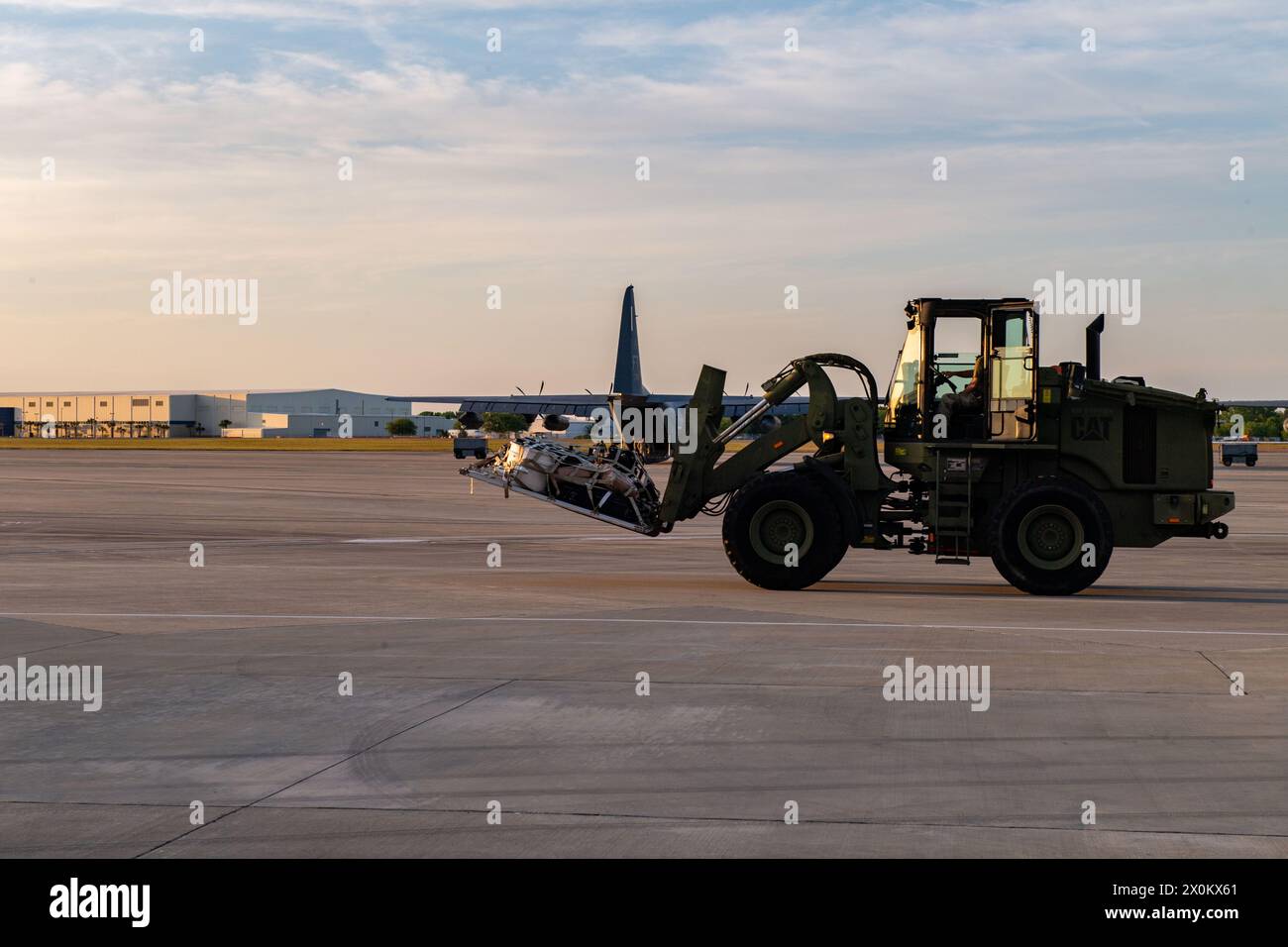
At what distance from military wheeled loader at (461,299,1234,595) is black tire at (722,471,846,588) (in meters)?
0.02

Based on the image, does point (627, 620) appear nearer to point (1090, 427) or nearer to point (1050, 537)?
point (1050, 537)

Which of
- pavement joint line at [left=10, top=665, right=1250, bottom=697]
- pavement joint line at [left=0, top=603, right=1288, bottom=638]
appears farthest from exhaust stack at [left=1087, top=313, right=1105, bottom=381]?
pavement joint line at [left=10, top=665, right=1250, bottom=697]

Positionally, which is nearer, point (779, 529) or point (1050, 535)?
point (1050, 535)

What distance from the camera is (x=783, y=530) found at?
17156 mm

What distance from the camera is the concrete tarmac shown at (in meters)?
6.35

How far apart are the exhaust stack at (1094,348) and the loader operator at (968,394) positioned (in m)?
1.41

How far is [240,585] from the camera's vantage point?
17.2 m

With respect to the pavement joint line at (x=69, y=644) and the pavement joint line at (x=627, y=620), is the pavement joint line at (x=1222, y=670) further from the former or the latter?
the pavement joint line at (x=69, y=644)

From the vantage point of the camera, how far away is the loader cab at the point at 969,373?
16891mm

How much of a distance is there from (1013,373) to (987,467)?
4.06 feet

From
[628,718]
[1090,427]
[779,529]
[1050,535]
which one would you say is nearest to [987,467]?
[1050,535]

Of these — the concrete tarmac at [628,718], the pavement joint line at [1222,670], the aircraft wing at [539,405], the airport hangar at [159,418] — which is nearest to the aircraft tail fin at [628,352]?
the aircraft wing at [539,405]

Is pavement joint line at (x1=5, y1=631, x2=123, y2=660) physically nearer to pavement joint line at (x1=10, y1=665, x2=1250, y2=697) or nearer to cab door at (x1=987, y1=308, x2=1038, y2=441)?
pavement joint line at (x1=10, y1=665, x2=1250, y2=697)
